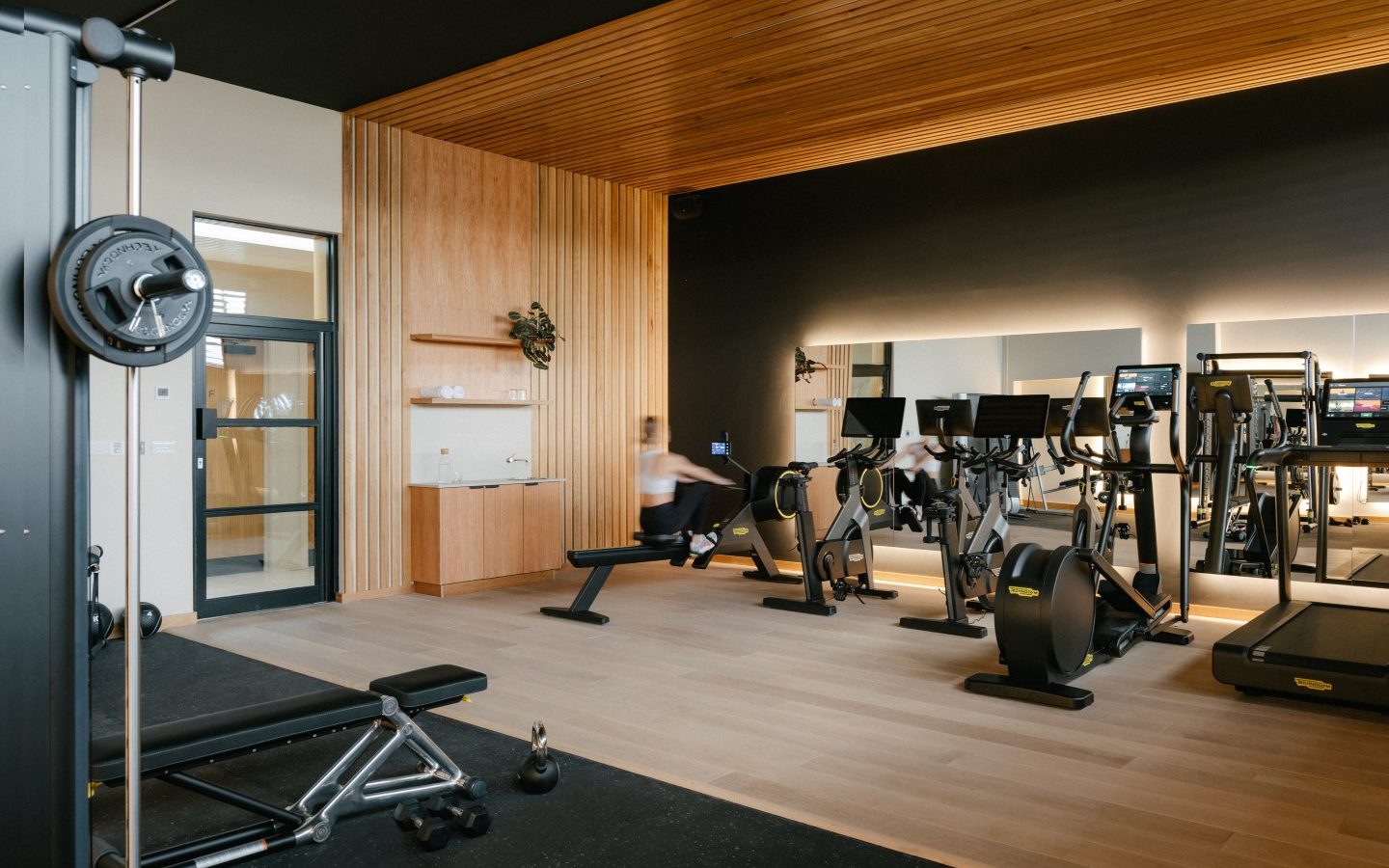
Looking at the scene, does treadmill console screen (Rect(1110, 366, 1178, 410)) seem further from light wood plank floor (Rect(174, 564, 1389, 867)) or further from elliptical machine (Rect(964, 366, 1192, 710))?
light wood plank floor (Rect(174, 564, 1389, 867))

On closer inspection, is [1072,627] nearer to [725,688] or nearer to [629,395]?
[725,688]

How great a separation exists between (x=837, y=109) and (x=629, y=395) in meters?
3.54

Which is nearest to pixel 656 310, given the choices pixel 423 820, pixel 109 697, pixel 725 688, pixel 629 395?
pixel 629 395

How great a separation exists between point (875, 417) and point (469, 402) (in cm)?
325

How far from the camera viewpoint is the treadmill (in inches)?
174

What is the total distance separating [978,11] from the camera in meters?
5.45

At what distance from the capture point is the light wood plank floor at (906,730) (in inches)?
124

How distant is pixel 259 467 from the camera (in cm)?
697

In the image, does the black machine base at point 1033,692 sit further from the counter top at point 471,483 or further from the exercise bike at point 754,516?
the counter top at point 471,483

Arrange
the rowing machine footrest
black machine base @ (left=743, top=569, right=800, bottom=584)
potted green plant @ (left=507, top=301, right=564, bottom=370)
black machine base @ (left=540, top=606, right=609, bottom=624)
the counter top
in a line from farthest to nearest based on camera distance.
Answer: potted green plant @ (left=507, top=301, right=564, bottom=370) < black machine base @ (left=743, top=569, right=800, bottom=584) < the counter top < the rowing machine footrest < black machine base @ (left=540, top=606, right=609, bottom=624)

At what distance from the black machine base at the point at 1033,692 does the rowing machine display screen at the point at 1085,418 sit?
216 cm

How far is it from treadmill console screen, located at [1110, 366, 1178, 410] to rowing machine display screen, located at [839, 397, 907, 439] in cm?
143

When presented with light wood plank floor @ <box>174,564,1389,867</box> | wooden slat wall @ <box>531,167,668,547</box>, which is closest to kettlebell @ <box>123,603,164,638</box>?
light wood plank floor @ <box>174,564,1389,867</box>

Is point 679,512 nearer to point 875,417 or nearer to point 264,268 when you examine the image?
point 875,417
